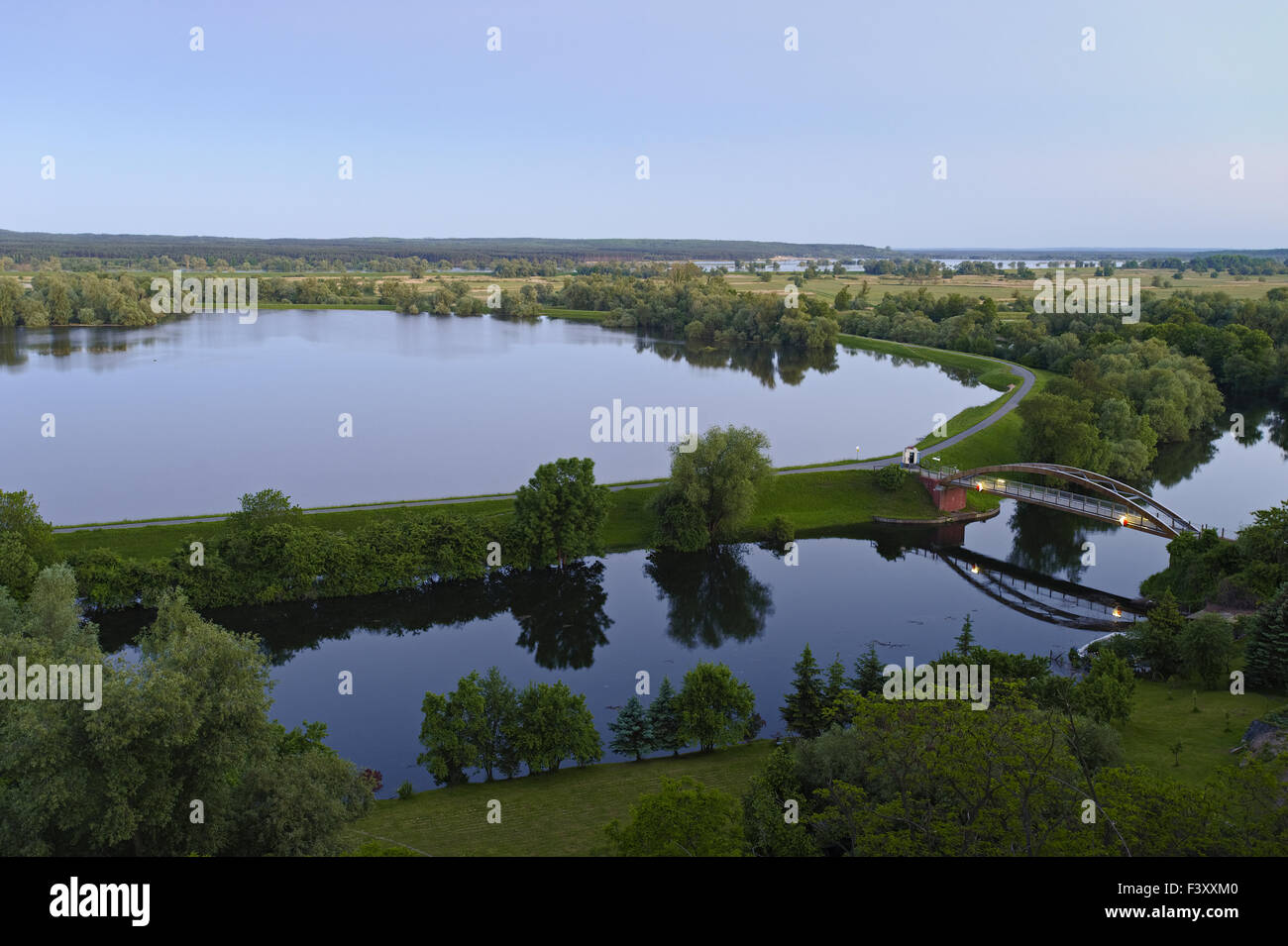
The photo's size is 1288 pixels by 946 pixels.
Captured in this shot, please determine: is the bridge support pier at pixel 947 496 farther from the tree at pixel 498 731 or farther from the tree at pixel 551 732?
the tree at pixel 498 731

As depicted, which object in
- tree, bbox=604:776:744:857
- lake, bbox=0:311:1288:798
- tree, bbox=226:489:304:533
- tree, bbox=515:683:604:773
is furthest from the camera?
tree, bbox=226:489:304:533

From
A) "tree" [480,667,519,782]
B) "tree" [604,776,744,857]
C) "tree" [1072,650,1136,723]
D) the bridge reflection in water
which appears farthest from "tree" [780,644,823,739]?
the bridge reflection in water

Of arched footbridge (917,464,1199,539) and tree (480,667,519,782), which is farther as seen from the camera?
arched footbridge (917,464,1199,539)

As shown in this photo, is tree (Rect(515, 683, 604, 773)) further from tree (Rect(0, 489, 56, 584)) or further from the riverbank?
tree (Rect(0, 489, 56, 584))

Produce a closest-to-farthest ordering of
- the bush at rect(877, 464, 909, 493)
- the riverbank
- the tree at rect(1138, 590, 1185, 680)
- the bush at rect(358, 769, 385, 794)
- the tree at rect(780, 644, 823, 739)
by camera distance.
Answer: the riverbank → the bush at rect(358, 769, 385, 794) → the tree at rect(780, 644, 823, 739) → the tree at rect(1138, 590, 1185, 680) → the bush at rect(877, 464, 909, 493)

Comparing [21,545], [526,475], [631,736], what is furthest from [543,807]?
[526,475]

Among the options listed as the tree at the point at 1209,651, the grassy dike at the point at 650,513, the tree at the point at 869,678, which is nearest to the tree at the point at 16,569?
the grassy dike at the point at 650,513
